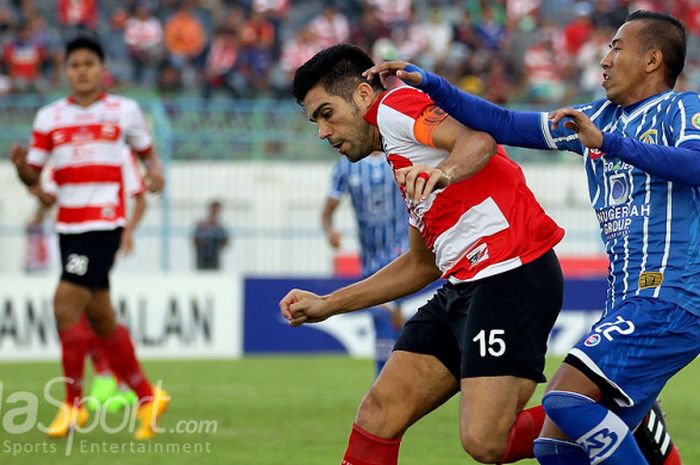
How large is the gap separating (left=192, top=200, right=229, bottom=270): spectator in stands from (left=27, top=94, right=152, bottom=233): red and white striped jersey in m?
8.91

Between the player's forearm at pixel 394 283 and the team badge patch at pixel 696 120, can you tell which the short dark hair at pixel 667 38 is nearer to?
the team badge patch at pixel 696 120

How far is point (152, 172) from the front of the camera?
10.1 meters

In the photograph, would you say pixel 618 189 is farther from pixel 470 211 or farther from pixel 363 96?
pixel 363 96

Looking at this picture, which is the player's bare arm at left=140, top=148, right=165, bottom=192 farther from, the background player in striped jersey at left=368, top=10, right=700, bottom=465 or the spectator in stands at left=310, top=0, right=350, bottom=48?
the spectator in stands at left=310, top=0, right=350, bottom=48

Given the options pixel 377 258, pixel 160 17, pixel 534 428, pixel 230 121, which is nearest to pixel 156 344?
pixel 230 121

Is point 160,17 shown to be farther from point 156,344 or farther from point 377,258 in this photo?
point 377,258

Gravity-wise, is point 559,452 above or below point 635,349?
below

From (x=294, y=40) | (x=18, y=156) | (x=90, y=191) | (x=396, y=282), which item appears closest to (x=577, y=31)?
(x=294, y=40)

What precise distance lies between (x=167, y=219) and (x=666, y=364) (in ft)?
47.3

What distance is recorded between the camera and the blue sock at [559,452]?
5.61 m

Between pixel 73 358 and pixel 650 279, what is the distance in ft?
17.3

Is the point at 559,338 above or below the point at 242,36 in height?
below

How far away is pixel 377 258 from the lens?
35.7ft

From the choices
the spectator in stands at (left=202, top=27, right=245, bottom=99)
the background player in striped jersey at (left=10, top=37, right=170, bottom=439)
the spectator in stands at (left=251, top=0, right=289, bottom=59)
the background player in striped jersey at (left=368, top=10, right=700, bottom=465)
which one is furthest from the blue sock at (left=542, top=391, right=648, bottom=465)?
the spectator in stands at (left=251, top=0, right=289, bottom=59)
